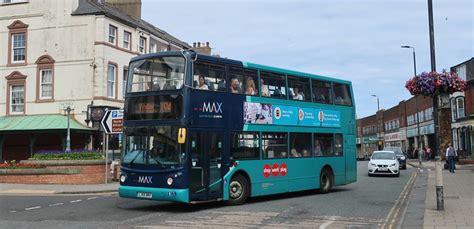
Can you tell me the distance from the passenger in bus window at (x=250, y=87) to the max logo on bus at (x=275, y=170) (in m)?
2.21

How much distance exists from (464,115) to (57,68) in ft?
115

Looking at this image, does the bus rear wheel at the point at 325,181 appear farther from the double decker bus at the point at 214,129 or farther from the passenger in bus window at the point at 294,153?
the passenger in bus window at the point at 294,153

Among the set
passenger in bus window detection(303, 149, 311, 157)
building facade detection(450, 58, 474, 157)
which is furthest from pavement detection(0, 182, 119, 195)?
building facade detection(450, 58, 474, 157)

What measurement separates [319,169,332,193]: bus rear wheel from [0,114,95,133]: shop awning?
15.8m

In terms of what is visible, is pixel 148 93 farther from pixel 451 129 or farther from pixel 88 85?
pixel 451 129

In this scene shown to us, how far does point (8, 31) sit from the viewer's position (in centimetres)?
3148

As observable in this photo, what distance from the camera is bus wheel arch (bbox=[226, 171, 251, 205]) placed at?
13750 millimetres

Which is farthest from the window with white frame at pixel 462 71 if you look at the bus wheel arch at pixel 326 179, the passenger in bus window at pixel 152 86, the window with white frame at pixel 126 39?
the passenger in bus window at pixel 152 86

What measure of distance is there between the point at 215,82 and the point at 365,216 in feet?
16.9

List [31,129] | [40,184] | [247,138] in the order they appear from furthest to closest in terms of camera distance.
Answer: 1. [31,129]
2. [40,184]
3. [247,138]

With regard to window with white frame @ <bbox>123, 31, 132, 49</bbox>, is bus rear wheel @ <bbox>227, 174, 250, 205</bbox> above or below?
below

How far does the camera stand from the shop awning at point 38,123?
28.0m

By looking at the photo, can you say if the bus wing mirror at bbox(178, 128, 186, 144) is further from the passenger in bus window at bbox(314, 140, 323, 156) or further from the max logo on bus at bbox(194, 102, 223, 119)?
the passenger in bus window at bbox(314, 140, 323, 156)

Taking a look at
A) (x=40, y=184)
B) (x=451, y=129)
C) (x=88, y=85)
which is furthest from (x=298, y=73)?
(x=451, y=129)
